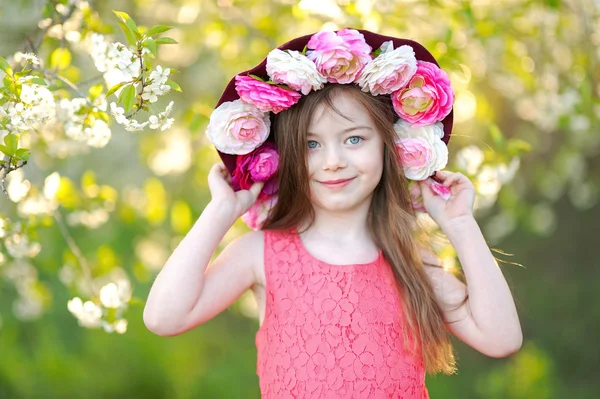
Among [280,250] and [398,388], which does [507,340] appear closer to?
[398,388]

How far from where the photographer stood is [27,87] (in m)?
1.82

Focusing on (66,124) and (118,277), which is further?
(118,277)

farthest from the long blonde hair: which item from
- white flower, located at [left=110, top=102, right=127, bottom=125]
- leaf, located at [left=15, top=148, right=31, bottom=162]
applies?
leaf, located at [left=15, top=148, right=31, bottom=162]

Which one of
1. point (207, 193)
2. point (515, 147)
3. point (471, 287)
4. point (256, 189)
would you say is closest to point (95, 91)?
point (256, 189)

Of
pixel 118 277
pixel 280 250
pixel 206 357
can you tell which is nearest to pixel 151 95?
pixel 280 250

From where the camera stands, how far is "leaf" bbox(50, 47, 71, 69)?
7.38 feet

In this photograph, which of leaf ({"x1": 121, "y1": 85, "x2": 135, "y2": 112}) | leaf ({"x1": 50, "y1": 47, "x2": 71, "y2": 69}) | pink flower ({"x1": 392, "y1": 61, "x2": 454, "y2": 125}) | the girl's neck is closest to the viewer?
leaf ({"x1": 121, "y1": 85, "x2": 135, "y2": 112})

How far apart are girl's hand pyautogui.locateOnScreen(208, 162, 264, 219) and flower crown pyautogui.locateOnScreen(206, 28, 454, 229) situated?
0.10 ft

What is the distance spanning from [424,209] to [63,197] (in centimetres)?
119

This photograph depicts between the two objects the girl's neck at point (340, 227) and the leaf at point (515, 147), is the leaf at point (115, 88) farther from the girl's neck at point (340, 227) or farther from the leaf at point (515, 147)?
the leaf at point (515, 147)

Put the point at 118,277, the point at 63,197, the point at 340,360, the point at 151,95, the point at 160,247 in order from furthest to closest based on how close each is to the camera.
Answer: the point at 160,247
the point at 118,277
the point at 63,197
the point at 340,360
the point at 151,95

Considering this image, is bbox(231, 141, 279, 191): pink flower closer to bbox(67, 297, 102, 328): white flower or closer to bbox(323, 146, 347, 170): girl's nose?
bbox(323, 146, 347, 170): girl's nose

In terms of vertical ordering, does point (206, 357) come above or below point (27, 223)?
below

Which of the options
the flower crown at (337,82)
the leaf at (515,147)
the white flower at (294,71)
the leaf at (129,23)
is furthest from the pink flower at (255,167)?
the leaf at (515,147)
